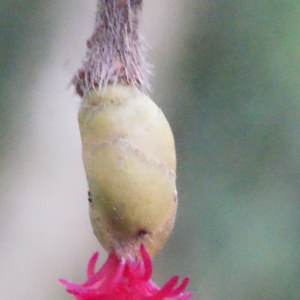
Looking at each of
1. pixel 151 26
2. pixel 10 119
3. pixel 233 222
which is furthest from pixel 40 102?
pixel 233 222

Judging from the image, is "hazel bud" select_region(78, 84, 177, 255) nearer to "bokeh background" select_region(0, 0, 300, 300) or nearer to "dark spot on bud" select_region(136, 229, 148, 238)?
"dark spot on bud" select_region(136, 229, 148, 238)

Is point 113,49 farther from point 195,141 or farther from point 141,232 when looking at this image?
point 195,141

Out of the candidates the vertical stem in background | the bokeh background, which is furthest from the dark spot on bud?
the bokeh background

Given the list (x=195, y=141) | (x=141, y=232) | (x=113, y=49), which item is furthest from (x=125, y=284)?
(x=195, y=141)

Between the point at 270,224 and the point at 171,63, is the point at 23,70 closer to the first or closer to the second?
the point at 171,63

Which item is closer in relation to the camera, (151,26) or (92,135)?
(92,135)

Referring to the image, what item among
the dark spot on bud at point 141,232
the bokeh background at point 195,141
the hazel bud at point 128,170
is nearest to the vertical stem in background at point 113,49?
the hazel bud at point 128,170
